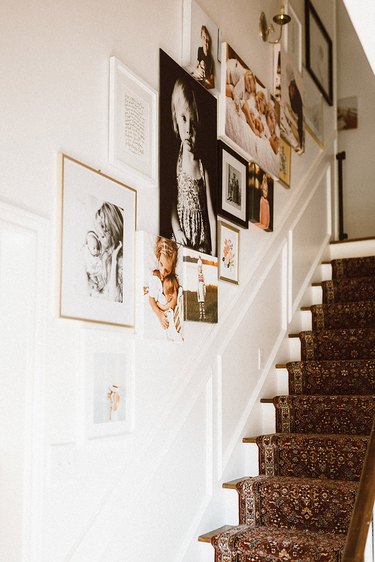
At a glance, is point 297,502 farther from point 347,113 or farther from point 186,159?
point 347,113

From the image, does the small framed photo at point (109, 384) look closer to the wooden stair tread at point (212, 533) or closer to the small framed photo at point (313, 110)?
the wooden stair tread at point (212, 533)

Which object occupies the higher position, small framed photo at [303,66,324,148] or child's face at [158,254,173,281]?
small framed photo at [303,66,324,148]

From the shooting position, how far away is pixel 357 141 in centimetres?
647

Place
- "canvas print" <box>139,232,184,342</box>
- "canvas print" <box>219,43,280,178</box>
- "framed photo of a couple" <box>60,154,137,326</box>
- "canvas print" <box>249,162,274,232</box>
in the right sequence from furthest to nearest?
1. "canvas print" <box>249,162,274,232</box>
2. "canvas print" <box>219,43,280,178</box>
3. "canvas print" <box>139,232,184,342</box>
4. "framed photo of a couple" <box>60,154,137,326</box>

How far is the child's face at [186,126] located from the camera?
10.5 feet

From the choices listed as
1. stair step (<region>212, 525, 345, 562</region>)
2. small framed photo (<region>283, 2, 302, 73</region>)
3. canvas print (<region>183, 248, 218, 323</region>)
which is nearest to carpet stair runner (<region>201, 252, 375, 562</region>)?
stair step (<region>212, 525, 345, 562</region>)

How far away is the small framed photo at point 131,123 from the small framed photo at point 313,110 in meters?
2.65

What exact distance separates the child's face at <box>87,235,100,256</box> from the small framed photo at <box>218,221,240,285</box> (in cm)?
117

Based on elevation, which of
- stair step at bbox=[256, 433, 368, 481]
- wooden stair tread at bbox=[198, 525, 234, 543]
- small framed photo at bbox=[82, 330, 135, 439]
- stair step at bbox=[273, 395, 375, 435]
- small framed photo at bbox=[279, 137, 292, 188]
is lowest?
wooden stair tread at bbox=[198, 525, 234, 543]

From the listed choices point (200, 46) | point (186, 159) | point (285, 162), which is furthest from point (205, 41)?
point (285, 162)

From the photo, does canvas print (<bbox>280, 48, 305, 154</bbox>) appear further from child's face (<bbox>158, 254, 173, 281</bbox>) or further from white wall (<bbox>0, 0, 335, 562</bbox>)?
child's face (<bbox>158, 254, 173, 281</bbox>)

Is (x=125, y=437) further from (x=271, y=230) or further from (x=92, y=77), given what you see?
(x=271, y=230)

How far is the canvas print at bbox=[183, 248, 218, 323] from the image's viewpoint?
3.18 metres

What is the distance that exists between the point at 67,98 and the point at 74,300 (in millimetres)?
744
